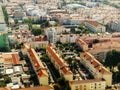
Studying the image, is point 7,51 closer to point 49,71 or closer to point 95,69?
Result: point 49,71

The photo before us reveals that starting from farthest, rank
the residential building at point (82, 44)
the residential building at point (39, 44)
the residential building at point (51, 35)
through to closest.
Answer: the residential building at point (51, 35) → the residential building at point (39, 44) → the residential building at point (82, 44)

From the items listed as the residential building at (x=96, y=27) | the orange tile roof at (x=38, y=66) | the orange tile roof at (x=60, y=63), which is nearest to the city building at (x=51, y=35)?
the orange tile roof at (x=60, y=63)

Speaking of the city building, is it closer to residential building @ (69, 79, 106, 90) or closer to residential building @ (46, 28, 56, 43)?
residential building @ (46, 28, 56, 43)

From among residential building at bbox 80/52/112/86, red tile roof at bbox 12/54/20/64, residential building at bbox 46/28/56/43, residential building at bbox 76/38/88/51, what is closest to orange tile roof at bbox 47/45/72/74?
residential building at bbox 80/52/112/86

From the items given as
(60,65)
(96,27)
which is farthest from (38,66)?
(96,27)

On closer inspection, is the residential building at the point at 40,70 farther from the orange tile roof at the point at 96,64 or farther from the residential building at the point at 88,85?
the orange tile roof at the point at 96,64

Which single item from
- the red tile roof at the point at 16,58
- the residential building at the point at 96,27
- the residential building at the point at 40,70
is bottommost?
the residential building at the point at 96,27

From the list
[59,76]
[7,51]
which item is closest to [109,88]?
[59,76]

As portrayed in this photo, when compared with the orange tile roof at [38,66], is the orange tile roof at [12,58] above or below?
below

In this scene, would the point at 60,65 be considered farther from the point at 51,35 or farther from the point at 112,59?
the point at 51,35
